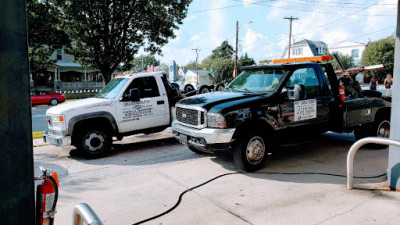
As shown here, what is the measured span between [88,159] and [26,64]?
5731 mm

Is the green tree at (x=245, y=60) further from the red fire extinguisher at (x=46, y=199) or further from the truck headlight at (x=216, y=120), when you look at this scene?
the red fire extinguisher at (x=46, y=199)

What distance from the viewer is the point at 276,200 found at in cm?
449

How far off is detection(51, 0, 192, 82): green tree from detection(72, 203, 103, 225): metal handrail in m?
19.0

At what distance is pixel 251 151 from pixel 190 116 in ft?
4.43

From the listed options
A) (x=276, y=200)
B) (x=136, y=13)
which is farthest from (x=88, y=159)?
(x=136, y=13)

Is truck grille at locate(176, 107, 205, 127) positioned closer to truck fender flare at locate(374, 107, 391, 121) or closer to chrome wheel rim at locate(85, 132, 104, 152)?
chrome wheel rim at locate(85, 132, 104, 152)

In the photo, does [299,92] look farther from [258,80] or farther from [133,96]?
[133,96]

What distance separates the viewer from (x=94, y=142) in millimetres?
7102

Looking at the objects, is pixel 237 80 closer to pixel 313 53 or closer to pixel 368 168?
pixel 368 168

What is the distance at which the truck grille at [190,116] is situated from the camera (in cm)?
578

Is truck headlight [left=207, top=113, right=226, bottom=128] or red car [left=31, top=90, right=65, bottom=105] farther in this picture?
red car [left=31, top=90, right=65, bottom=105]

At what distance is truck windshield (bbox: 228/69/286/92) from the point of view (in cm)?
635

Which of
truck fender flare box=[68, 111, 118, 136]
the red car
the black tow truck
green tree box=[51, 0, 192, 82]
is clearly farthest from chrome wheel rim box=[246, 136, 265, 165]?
the red car

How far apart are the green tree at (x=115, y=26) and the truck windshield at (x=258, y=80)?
14742 millimetres
